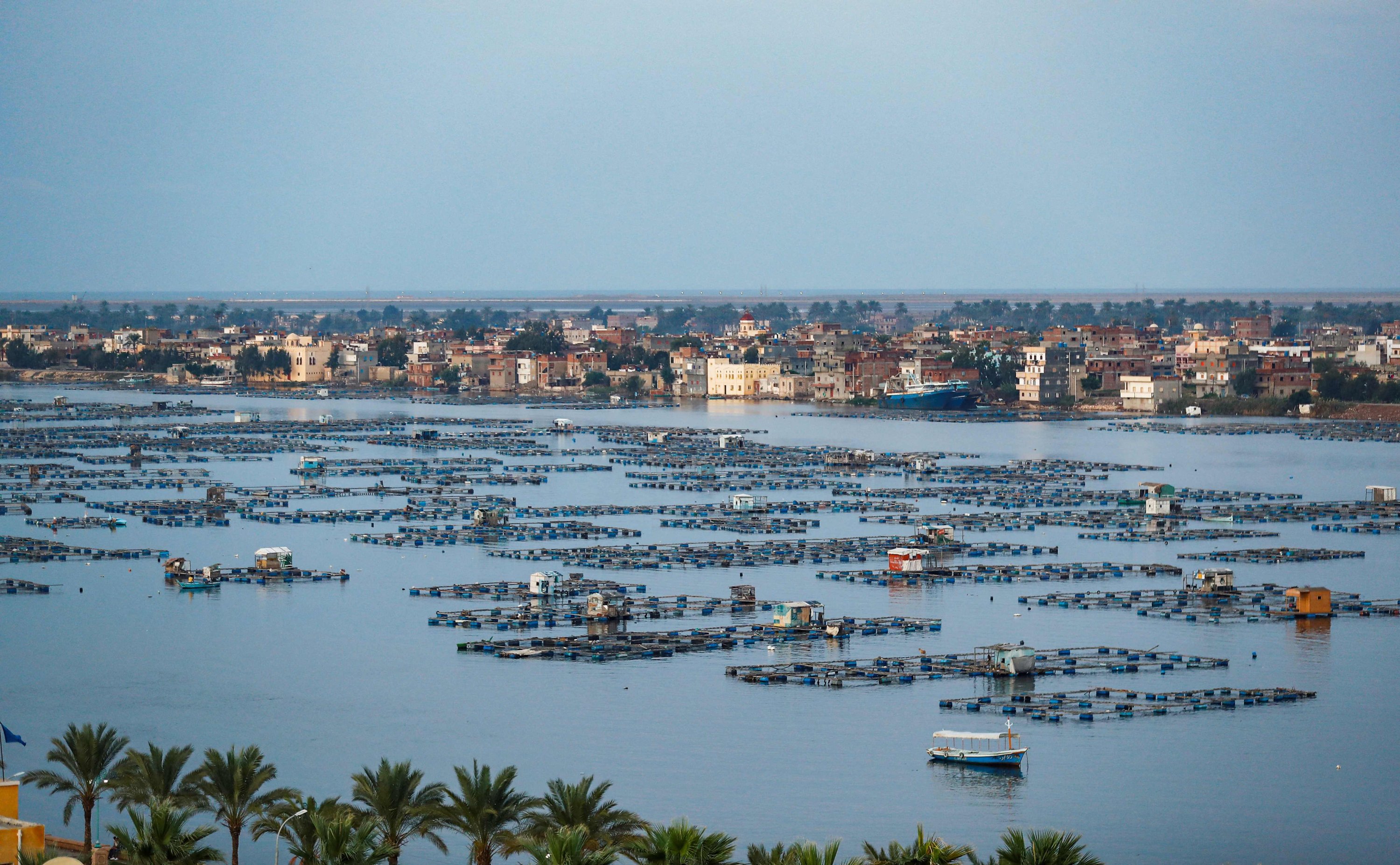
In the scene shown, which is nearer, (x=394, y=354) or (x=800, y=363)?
(x=800, y=363)

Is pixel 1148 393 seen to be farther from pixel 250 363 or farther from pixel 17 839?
pixel 17 839

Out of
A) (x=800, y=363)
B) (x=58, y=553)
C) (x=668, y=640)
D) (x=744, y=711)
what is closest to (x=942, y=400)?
(x=800, y=363)

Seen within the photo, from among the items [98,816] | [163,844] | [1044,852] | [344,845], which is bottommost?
[98,816]

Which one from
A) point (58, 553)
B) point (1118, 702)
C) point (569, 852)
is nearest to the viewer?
point (569, 852)

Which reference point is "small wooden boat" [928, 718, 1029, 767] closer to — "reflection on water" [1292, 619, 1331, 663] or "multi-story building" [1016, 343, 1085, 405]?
"reflection on water" [1292, 619, 1331, 663]

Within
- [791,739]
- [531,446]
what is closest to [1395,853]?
[791,739]

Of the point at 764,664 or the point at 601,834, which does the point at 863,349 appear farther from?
the point at 601,834

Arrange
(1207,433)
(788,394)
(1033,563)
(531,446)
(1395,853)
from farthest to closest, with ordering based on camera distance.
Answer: (788,394), (1207,433), (531,446), (1033,563), (1395,853)

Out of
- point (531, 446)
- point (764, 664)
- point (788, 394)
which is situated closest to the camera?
point (764, 664)
